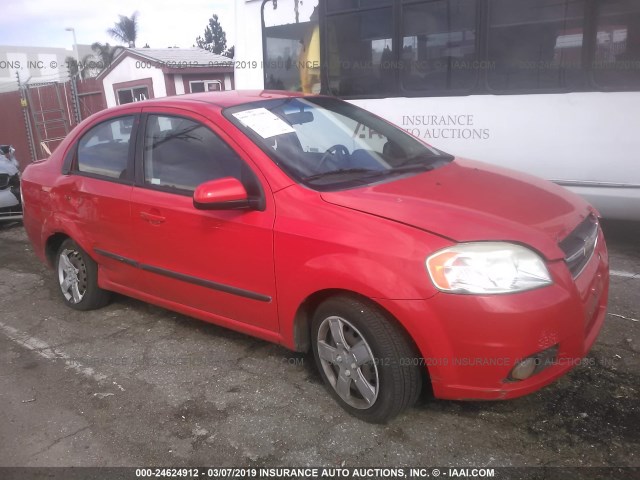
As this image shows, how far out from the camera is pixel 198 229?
3.28 metres

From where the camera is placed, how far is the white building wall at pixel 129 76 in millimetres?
17031

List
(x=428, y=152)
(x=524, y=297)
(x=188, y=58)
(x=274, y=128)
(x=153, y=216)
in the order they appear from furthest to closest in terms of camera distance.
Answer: (x=188, y=58) → (x=428, y=152) → (x=153, y=216) → (x=274, y=128) → (x=524, y=297)

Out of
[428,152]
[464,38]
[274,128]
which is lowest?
[428,152]

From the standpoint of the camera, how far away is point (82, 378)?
3.48 meters

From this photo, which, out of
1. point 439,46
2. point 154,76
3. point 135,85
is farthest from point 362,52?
point 135,85

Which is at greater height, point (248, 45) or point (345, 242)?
point (248, 45)

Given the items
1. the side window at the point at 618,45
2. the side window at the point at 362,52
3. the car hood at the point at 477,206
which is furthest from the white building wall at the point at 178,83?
the car hood at the point at 477,206

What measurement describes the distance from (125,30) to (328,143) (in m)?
44.7

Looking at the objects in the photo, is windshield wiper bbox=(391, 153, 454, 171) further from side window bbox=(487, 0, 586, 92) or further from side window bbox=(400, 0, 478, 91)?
side window bbox=(400, 0, 478, 91)

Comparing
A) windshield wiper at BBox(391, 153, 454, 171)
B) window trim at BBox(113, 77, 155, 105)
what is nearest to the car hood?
windshield wiper at BBox(391, 153, 454, 171)

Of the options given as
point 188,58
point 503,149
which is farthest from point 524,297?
point 188,58

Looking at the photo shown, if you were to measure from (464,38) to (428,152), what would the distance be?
90.1 inches

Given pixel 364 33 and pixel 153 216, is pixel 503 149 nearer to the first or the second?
pixel 364 33

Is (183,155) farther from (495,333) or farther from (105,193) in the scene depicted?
(495,333)
